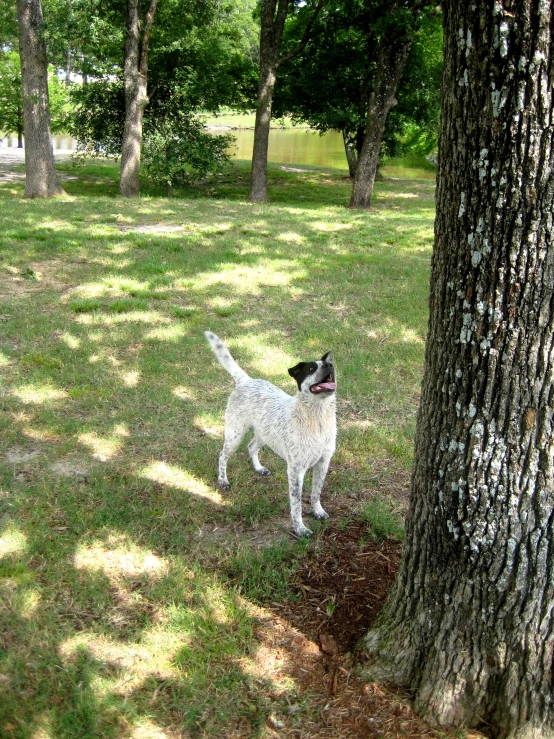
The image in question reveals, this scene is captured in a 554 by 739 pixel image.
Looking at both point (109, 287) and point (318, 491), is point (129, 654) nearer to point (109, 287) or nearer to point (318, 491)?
point (318, 491)

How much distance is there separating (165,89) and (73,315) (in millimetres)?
13019

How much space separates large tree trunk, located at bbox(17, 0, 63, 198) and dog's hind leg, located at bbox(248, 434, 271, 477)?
37.8 feet

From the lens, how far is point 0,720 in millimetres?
2660

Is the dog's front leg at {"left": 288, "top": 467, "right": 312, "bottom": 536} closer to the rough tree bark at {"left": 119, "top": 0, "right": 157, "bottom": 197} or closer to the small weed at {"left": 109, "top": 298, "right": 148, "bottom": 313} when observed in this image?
the small weed at {"left": 109, "top": 298, "right": 148, "bottom": 313}

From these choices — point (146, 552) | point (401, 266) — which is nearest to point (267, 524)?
point (146, 552)

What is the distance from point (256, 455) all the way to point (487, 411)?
2.58m

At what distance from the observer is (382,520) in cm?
402

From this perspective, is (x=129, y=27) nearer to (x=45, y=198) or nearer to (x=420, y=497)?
(x=45, y=198)

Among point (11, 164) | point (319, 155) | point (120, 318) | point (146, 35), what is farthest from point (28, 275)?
point (319, 155)

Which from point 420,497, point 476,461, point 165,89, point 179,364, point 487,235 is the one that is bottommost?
point 179,364

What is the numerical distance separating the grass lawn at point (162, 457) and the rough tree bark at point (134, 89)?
5.75 meters

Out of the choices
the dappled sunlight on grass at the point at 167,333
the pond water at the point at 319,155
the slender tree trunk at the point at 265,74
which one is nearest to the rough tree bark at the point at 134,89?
the slender tree trunk at the point at 265,74

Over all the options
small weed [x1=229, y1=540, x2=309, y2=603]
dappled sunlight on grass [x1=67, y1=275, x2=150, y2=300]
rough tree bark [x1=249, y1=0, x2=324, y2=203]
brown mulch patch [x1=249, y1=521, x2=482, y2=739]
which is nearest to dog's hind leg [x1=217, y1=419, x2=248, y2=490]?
small weed [x1=229, y1=540, x2=309, y2=603]

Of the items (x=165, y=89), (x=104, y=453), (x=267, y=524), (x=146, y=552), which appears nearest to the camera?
(x=146, y=552)
